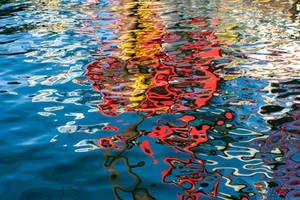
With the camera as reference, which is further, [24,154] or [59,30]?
[59,30]

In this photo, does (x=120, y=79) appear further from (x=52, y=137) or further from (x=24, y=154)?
Answer: (x=24, y=154)

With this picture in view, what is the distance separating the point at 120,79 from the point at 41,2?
11514 mm

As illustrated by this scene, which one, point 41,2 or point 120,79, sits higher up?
point 41,2

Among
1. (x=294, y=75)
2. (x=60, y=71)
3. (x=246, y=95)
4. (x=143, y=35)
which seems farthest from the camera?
(x=143, y=35)

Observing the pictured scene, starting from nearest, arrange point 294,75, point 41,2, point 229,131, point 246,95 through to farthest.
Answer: point 229,131, point 246,95, point 294,75, point 41,2

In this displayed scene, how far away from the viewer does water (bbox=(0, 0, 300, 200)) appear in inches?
104

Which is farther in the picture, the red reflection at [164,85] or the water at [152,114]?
the red reflection at [164,85]

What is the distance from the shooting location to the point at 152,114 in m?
3.81

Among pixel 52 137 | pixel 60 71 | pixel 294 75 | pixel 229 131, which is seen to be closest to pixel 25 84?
pixel 60 71

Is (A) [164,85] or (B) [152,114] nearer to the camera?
(B) [152,114]

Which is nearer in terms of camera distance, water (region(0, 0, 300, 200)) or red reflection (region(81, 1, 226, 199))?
water (region(0, 0, 300, 200))

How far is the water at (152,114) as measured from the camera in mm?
2639

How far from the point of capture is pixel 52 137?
135 inches

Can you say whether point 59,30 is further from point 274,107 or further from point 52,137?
point 274,107
